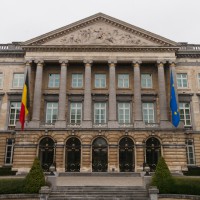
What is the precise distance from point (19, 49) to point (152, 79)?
17.8 metres

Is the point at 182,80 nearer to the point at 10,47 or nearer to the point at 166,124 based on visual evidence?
the point at 166,124

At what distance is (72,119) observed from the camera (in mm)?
36594

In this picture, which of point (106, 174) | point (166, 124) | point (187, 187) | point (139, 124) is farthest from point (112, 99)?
point (187, 187)

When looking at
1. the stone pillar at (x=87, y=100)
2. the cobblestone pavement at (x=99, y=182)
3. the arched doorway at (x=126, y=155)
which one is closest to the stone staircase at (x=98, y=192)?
the cobblestone pavement at (x=99, y=182)

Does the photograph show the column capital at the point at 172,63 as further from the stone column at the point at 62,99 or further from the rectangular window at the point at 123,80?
the stone column at the point at 62,99

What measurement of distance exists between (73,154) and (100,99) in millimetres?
7622

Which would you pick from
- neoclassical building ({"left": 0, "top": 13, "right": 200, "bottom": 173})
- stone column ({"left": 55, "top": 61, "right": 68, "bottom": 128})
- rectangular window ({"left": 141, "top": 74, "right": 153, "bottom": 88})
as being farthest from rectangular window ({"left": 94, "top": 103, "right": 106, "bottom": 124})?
rectangular window ({"left": 141, "top": 74, "right": 153, "bottom": 88})

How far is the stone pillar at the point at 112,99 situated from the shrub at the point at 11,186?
1516 cm

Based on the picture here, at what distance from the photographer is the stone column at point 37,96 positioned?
34375 mm

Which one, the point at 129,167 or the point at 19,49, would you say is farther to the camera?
the point at 19,49

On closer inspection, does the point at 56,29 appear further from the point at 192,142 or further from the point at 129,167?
the point at 192,142

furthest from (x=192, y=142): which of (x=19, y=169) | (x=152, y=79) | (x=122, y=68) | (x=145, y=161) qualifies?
(x=19, y=169)

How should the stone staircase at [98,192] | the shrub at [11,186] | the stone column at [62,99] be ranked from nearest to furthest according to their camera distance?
1. the shrub at [11,186]
2. the stone staircase at [98,192]
3. the stone column at [62,99]

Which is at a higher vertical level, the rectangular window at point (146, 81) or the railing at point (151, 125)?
the rectangular window at point (146, 81)
